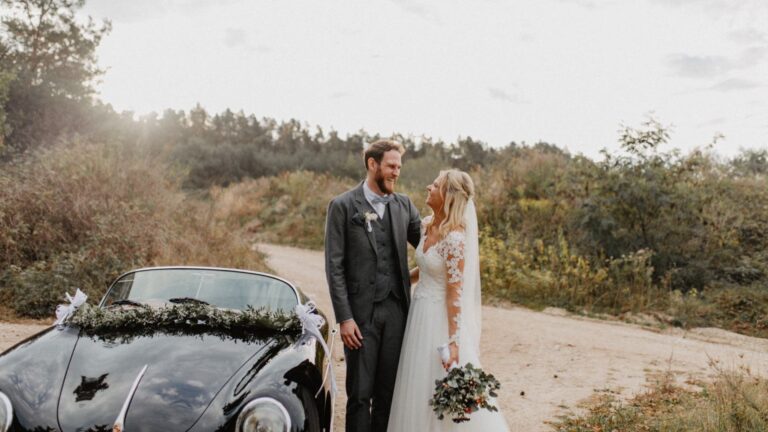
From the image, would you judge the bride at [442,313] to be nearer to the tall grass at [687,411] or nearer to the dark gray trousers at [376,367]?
the dark gray trousers at [376,367]

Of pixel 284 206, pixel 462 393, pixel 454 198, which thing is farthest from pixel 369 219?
pixel 284 206

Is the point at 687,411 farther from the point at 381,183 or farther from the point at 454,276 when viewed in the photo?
the point at 381,183

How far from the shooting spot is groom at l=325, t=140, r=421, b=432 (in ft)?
12.7

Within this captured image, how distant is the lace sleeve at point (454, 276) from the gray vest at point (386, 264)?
14.5 inches

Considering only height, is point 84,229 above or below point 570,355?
above

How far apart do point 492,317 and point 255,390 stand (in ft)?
25.0

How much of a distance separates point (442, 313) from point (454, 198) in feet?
2.67

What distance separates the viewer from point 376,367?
13.3ft

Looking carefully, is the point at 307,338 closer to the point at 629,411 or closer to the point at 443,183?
the point at 443,183

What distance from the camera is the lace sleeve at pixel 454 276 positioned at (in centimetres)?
385

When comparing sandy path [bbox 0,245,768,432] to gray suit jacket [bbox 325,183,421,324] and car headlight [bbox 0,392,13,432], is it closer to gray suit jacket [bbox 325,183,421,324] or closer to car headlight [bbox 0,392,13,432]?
gray suit jacket [bbox 325,183,421,324]

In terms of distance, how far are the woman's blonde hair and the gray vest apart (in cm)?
37

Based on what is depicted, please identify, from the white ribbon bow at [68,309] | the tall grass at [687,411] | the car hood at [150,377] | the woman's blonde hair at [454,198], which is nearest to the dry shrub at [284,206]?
the tall grass at [687,411]

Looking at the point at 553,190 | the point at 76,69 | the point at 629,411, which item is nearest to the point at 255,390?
the point at 629,411
